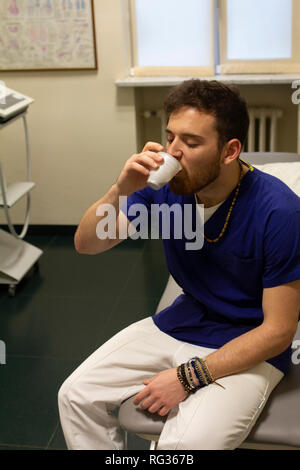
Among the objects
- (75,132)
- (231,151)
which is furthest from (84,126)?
(231,151)

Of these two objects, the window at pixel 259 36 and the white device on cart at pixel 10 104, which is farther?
the window at pixel 259 36

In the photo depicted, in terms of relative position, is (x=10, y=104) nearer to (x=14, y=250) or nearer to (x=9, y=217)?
(x=9, y=217)

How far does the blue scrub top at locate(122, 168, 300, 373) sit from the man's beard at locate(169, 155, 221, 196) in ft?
0.29

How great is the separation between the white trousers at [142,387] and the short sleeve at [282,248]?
0.24m

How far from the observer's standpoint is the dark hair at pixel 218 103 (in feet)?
4.32

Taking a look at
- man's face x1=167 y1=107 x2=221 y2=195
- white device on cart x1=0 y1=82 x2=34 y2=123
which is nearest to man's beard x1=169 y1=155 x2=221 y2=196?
man's face x1=167 y1=107 x2=221 y2=195

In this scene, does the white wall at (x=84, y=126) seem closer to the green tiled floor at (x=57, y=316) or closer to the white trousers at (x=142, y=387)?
the green tiled floor at (x=57, y=316)

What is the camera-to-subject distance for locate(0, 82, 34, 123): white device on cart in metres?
2.54

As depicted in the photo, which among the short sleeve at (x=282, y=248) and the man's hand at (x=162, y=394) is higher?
the short sleeve at (x=282, y=248)

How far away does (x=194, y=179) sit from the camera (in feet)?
4.40

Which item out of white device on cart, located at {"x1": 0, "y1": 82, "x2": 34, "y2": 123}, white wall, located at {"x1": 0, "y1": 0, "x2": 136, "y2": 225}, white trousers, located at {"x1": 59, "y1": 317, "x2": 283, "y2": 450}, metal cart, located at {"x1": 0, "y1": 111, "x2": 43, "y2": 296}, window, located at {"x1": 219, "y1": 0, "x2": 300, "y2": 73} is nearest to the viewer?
white trousers, located at {"x1": 59, "y1": 317, "x2": 283, "y2": 450}

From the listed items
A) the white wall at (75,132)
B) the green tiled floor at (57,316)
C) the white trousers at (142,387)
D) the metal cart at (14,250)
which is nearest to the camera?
the white trousers at (142,387)

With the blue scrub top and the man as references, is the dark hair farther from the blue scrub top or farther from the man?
the blue scrub top

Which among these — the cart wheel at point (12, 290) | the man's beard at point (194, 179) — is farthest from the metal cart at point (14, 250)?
the man's beard at point (194, 179)
